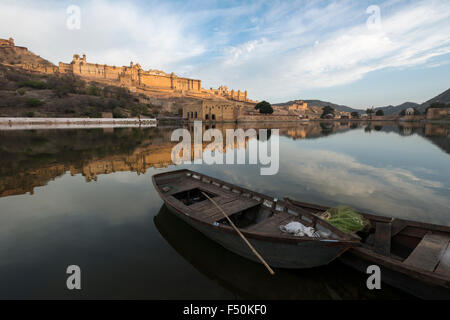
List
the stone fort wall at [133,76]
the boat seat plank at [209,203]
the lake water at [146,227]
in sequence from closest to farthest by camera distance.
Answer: the lake water at [146,227]
the boat seat plank at [209,203]
the stone fort wall at [133,76]

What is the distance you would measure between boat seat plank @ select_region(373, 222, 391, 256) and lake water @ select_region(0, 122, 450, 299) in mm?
753

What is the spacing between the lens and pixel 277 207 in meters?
5.89

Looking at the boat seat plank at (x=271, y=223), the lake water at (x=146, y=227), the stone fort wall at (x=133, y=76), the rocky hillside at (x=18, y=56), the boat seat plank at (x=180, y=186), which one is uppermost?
the rocky hillside at (x=18, y=56)

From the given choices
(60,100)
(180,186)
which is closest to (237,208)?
(180,186)

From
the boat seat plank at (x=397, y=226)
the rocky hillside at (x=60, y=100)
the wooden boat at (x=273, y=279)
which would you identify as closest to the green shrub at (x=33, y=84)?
the rocky hillside at (x=60, y=100)

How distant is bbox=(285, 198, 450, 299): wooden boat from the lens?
11.3 feet

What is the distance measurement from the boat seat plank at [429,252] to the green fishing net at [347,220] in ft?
3.39

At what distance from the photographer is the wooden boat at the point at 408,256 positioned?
3430 millimetres

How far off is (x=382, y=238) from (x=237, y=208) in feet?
11.5

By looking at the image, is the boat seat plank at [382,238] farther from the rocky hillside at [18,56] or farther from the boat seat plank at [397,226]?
the rocky hillside at [18,56]

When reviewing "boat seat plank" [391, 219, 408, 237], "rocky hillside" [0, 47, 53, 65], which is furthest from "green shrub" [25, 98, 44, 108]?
"boat seat plank" [391, 219, 408, 237]
